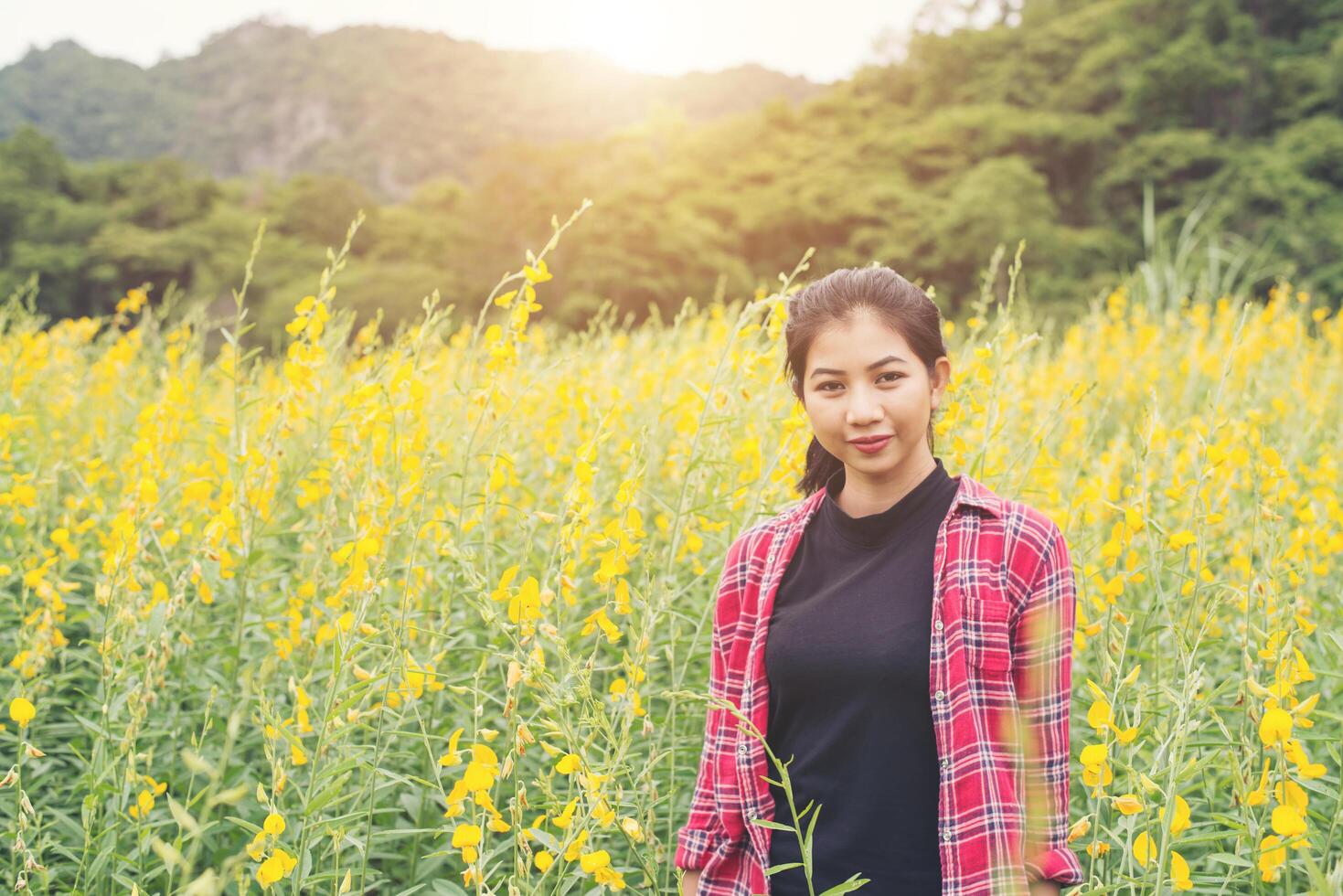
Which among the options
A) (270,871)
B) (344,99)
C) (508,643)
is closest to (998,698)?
(270,871)

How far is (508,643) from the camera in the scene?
2350 millimetres

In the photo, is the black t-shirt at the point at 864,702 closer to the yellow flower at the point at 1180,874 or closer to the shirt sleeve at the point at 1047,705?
the shirt sleeve at the point at 1047,705

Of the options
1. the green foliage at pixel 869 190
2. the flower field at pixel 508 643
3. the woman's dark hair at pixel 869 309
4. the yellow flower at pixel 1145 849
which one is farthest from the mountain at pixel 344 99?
the yellow flower at pixel 1145 849

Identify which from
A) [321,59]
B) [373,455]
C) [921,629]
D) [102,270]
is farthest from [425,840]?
[321,59]

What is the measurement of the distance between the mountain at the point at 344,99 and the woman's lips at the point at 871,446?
3995cm

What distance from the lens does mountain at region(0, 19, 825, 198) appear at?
4362 centimetres

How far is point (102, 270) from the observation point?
2683 centimetres

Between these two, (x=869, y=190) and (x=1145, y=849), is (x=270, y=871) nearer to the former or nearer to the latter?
(x=1145, y=849)

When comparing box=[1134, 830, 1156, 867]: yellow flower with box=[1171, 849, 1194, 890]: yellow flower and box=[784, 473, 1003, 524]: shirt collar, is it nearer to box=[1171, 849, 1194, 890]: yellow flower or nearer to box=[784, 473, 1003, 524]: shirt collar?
box=[1171, 849, 1194, 890]: yellow flower

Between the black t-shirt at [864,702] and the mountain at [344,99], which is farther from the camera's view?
the mountain at [344,99]

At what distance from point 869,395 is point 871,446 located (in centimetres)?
8

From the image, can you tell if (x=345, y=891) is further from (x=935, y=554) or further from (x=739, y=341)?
(x=739, y=341)

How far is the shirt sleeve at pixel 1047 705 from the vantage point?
1.34 m

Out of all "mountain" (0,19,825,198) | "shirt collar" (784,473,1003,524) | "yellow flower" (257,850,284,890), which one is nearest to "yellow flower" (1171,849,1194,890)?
"shirt collar" (784,473,1003,524)
